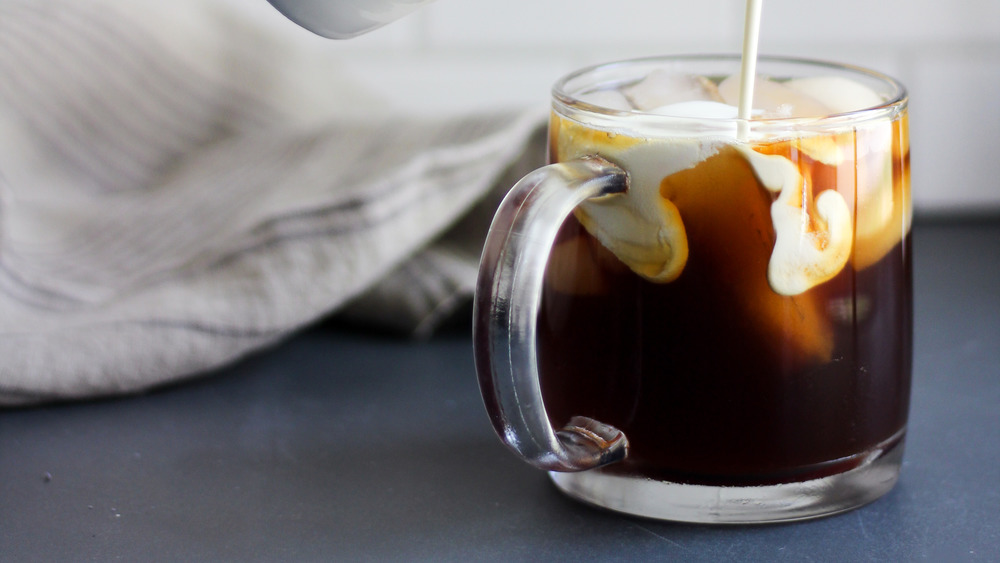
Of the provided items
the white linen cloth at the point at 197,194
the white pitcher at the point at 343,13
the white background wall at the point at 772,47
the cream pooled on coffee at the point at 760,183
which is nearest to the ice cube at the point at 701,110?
the cream pooled on coffee at the point at 760,183

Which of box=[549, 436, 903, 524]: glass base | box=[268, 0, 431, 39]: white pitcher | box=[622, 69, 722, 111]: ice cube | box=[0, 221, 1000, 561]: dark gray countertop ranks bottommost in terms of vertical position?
box=[0, 221, 1000, 561]: dark gray countertop

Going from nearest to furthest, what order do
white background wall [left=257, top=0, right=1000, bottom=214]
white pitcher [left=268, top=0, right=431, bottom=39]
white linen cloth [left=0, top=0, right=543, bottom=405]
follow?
white pitcher [left=268, top=0, right=431, bottom=39] < white linen cloth [left=0, top=0, right=543, bottom=405] < white background wall [left=257, top=0, right=1000, bottom=214]

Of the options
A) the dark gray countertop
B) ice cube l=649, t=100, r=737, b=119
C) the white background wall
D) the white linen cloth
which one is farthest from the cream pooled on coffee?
the white background wall

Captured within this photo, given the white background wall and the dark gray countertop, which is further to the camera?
the white background wall

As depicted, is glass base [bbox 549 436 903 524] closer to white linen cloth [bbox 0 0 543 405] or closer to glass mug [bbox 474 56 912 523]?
glass mug [bbox 474 56 912 523]

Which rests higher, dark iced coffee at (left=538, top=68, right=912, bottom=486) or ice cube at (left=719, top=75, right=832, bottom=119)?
ice cube at (left=719, top=75, right=832, bottom=119)

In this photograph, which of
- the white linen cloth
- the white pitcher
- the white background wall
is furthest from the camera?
the white background wall

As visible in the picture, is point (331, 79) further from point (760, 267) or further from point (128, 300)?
point (760, 267)

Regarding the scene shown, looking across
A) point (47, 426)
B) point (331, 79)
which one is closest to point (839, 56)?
point (331, 79)
